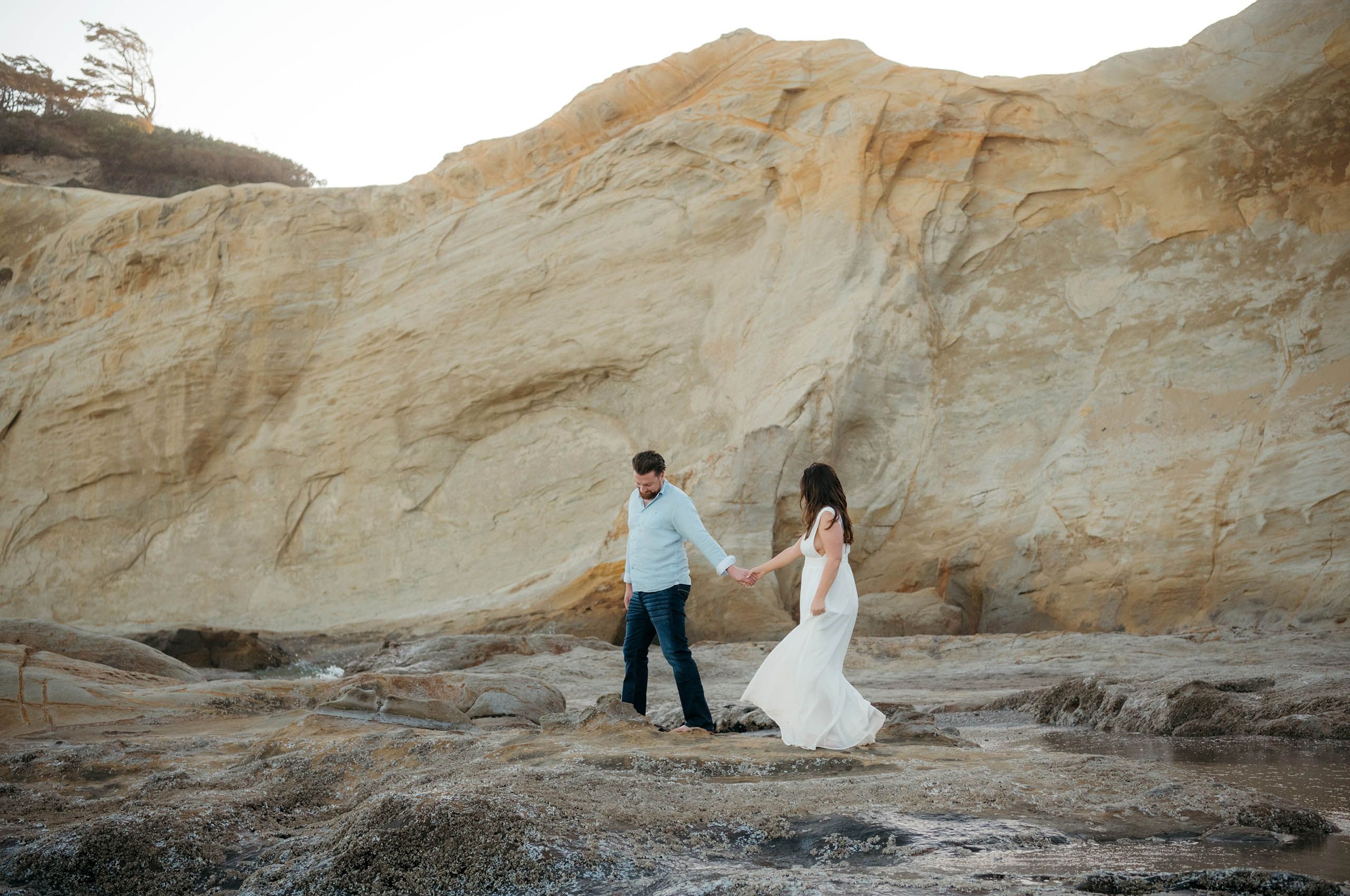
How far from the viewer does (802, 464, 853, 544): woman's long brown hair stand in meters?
5.41

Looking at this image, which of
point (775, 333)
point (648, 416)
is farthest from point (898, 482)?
point (648, 416)

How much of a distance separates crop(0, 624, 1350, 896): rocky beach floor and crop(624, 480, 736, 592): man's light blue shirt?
2.29 ft

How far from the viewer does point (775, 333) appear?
15594 mm

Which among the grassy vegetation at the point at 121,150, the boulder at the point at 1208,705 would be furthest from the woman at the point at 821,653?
the grassy vegetation at the point at 121,150

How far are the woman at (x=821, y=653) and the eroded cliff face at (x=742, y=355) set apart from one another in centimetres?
686

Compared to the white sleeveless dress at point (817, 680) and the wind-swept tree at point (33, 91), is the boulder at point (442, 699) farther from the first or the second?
the wind-swept tree at point (33, 91)

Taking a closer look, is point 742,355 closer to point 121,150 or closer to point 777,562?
point 777,562

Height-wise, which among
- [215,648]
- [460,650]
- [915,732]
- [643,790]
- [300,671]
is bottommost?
[300,671]

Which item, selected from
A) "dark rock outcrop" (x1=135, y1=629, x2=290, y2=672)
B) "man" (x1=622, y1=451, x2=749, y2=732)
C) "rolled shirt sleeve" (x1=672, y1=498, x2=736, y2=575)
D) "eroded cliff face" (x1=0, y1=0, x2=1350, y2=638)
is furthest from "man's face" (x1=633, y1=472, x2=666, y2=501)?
"dark rock outcrop" (x1=135, y1=629, x2=290, y2=672)

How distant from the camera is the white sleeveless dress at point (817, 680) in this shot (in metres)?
5.23

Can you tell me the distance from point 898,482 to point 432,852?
1147cm

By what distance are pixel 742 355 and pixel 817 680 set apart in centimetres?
1091

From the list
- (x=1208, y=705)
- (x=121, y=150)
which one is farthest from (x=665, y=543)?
(x=121, y=150)

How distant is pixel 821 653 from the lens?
539 centimetres
